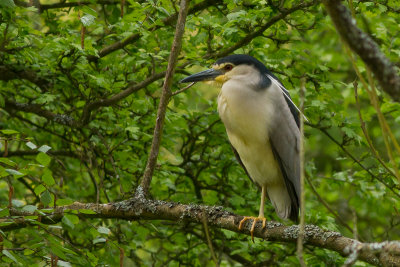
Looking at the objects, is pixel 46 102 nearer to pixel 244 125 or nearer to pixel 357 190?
pixel 244 125

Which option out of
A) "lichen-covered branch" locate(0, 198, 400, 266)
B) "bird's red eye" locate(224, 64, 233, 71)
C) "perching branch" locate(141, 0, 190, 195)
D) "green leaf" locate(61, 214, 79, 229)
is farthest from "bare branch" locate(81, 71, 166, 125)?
"green leaf" locate(61, 214, 79, 229)

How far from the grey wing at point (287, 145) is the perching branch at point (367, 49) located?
241 centimetres

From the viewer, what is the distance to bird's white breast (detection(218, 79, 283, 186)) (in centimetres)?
354

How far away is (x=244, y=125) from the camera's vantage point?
3545 mm

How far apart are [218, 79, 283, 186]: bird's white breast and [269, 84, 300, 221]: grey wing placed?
0.16 feet

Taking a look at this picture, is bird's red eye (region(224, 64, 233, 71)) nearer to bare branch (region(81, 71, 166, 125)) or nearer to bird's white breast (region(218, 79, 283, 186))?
bird's white breast (region(218, 79, 283, 186))

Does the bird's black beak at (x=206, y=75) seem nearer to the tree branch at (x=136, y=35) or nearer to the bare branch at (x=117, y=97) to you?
the bare branch at (x=117, y=97)

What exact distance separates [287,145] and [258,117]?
0.28 m

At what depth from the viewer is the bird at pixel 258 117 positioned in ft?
11.6

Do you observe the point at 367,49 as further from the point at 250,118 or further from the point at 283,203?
the point at 283,203

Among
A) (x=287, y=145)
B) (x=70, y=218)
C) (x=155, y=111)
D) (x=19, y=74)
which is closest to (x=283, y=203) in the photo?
(x=287, y=145)

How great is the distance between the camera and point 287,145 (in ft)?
11.9

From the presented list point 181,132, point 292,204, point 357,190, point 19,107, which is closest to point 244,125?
point 292,204

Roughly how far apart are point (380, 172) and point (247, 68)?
4.00ft
